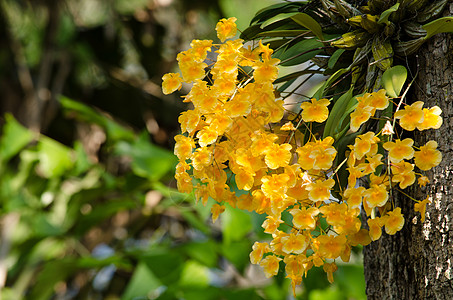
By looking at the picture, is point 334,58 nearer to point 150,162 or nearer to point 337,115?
point 337,115

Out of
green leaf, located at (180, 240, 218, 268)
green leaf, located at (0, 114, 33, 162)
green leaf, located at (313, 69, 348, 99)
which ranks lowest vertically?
green leaf, located at (313, 69, 348, 99)

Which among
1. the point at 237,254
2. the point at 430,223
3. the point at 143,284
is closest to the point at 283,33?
the point at 430,223

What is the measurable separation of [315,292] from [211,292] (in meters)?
0.29

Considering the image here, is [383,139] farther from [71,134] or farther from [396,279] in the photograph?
[71,134]

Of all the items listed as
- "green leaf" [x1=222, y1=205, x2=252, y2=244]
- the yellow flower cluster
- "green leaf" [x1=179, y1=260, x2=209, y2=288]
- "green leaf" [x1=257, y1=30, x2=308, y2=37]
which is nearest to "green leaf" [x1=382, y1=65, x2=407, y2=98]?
the yellow flower cluster

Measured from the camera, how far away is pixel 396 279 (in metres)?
0.49

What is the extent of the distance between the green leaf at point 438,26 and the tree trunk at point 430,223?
0.02 m

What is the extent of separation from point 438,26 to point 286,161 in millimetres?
195

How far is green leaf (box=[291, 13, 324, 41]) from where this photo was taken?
0.50 meters

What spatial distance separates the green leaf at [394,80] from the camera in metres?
0.44

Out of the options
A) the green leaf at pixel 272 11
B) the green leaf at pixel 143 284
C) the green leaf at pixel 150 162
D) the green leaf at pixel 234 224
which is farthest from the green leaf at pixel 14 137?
the green leaf at pixel 272 11

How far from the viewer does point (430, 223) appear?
17.7 inches

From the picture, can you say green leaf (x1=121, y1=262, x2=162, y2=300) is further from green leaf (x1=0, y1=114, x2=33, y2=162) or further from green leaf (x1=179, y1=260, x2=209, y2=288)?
green leaf (x1=0, y1=114, x2=33, y2=162)

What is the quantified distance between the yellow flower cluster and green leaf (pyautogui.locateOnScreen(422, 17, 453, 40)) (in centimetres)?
9
